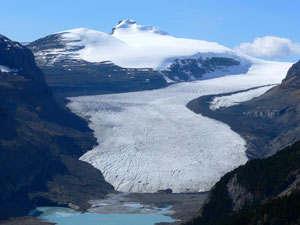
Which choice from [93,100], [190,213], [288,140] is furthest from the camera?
[93,100]

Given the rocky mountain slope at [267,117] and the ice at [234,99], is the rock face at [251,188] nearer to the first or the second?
the rocky mountain slope at [267,117]

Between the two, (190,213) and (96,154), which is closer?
(190,213)

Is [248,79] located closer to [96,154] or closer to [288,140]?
[288,140]

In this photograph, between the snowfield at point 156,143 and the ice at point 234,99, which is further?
the ice at point 234,99

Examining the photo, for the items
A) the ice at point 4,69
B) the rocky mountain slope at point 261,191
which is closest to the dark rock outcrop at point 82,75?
the ice at point 4,69

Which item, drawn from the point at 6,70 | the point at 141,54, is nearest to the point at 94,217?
the point at 6,70

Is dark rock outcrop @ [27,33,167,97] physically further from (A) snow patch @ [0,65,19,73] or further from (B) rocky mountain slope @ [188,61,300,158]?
(B) rocky mountain slope @ [188,61,300,158]

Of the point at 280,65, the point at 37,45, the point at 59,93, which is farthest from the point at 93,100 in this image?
the point at 280,65
